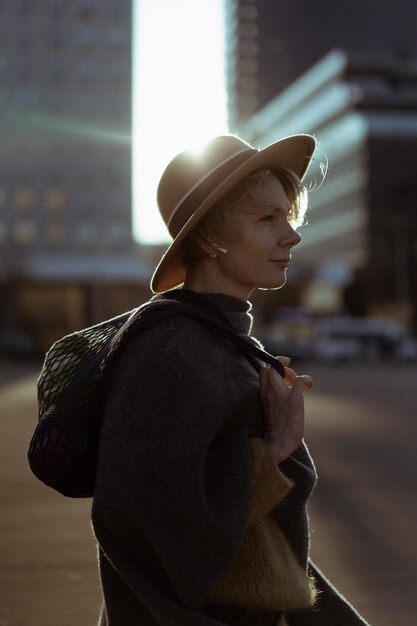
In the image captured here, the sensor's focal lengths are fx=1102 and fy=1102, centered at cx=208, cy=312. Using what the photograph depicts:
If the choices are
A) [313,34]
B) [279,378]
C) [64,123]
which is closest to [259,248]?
[279,378]

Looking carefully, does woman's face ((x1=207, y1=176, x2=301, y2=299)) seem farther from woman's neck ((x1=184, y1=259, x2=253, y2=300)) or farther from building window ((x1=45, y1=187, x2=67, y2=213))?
building window ((x1=45, y1=187, x2=67, y2=213))

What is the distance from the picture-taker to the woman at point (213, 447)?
1910 mm

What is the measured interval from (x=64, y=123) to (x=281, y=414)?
322 feet

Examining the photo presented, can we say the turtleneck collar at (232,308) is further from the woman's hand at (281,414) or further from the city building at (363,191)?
the city building at (363,191)

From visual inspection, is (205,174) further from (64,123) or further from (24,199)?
(64,123)

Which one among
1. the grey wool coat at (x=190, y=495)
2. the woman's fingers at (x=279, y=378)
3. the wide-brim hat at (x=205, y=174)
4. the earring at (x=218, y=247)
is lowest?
the grey wool coat at (x=190, y=495)

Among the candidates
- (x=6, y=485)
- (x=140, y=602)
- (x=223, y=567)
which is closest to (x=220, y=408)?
(x=223, y=567)

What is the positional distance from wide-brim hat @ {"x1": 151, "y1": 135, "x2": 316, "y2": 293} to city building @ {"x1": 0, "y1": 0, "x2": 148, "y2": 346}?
93.1 metres

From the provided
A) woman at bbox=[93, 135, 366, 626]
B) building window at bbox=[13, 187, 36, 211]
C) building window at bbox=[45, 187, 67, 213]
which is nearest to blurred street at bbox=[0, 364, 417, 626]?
woman at bbox=[93, 135, 366, 626]

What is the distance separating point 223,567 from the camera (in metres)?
1.91

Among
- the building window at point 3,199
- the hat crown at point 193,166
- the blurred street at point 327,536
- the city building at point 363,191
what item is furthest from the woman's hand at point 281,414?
the building window at point 3,199

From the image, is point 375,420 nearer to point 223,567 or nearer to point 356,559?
point 356,559

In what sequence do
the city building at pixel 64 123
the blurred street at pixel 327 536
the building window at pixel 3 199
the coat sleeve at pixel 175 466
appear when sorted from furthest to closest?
the city building at pixel 64 123
the building window at pixel 3 199
the blurred street at pixel 327 536
the coat sleeve at pixel 175 466

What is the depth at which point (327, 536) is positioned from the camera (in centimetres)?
756
